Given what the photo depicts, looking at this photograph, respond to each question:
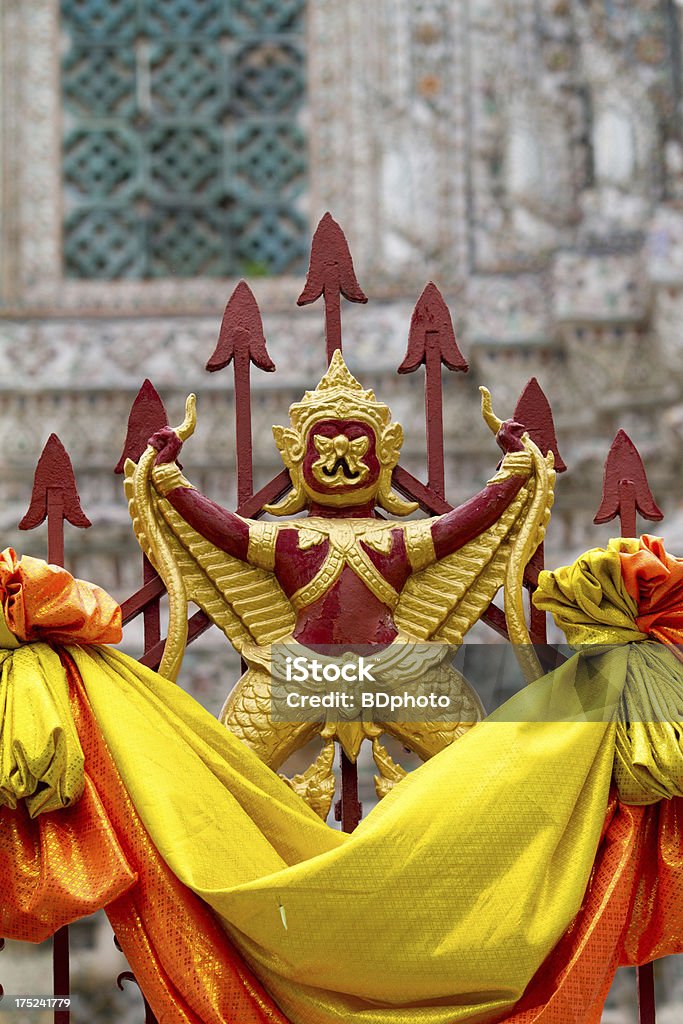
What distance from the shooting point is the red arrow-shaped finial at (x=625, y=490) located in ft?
9.86

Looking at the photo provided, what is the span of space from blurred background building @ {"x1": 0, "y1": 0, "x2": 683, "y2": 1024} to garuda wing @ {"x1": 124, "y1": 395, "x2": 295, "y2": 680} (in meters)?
3.94

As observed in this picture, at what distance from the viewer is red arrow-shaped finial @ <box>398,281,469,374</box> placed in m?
3.16

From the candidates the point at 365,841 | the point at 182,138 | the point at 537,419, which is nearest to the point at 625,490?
the point at 537,419

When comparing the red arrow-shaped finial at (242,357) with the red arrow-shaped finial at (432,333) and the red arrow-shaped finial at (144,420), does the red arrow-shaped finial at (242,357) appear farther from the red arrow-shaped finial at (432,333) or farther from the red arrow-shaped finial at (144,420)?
the red arrow-shaped finial at (432,333)

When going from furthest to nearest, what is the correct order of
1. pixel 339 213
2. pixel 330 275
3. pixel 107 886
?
pixel 339 213 → pixel 330 275 → pixel 107 886

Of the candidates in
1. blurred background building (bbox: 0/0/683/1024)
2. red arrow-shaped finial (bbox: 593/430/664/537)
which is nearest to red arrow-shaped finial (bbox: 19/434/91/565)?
red arrow-shaped finial (bbox: 593/430/664/537)

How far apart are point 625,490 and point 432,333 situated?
0.51 metres

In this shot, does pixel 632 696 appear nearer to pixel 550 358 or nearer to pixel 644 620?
pixel 644 620

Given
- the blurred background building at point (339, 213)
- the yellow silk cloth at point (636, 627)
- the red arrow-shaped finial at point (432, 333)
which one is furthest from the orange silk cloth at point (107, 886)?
the blurred background building at point (339, 213)

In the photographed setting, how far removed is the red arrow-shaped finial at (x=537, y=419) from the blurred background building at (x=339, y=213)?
149 inches

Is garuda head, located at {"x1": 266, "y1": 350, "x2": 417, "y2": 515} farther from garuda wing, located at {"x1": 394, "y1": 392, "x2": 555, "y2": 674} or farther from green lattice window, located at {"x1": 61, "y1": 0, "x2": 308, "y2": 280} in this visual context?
green lattice window, located at {"x1": 61, "y1": 0, "x2": 308, "y2": 280}

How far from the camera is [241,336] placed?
3168 mm

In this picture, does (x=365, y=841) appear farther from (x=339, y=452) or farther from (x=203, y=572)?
(x=339, y=452)

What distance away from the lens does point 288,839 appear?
2752mm
